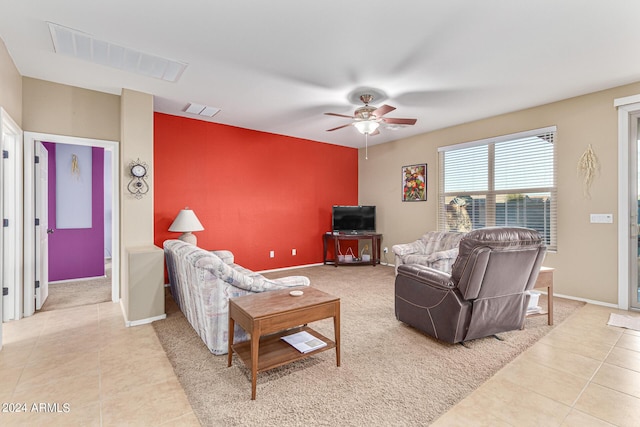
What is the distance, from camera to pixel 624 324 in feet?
10.5

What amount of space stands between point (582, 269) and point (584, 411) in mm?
2890

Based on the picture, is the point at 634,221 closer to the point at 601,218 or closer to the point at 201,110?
the point at 601,218

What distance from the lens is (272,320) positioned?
203 centimetres

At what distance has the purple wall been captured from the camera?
5262mm

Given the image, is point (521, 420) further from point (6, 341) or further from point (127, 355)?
point (6, 341)

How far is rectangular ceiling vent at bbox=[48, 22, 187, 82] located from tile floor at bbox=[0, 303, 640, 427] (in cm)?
271

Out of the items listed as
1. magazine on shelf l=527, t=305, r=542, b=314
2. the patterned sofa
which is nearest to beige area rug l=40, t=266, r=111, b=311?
the patterned sofa

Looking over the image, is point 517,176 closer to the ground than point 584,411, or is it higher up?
higher up

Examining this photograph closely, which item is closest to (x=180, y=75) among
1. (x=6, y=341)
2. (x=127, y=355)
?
(x=127, y=355)

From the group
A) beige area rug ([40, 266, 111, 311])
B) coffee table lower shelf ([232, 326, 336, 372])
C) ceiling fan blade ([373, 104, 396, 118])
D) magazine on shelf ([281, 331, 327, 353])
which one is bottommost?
beige area rug ([40, 266, 111, 311])

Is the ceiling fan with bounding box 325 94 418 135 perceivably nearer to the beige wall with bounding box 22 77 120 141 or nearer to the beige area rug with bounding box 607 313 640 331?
the beige wall with bounding box 22 77 120 141

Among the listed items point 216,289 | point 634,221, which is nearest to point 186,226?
point 216,289

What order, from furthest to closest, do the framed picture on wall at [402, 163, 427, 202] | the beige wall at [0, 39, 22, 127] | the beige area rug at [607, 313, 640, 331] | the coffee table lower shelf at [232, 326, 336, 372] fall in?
the framed picture on wall at [402, 163, 427, 202] < the beige area rug at [607, 313, 640, 331] < the beige wall at [0, 39, 22, 127] < the coffee table lower shelf at [232, 326, 336, 372]

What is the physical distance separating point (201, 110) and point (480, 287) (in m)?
4.28
